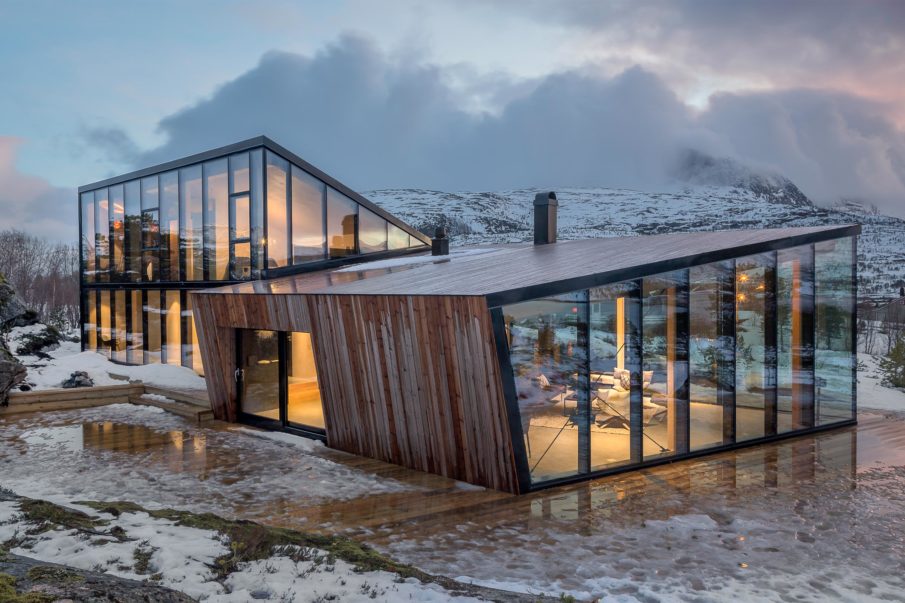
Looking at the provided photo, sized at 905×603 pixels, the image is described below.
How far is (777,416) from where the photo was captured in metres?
8.32

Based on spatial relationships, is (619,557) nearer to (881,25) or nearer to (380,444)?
(380,444)

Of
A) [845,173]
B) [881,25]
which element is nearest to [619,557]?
[881,25]

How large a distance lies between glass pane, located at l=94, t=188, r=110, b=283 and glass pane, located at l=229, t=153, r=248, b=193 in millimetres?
5566

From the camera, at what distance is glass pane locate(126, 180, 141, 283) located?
15.5 m

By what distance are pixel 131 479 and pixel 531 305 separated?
16.3 ft

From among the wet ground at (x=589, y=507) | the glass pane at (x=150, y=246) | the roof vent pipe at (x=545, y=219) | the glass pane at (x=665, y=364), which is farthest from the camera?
the glass pane at (x=150, y=246)

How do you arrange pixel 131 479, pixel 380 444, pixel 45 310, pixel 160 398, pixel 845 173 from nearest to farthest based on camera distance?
pixel 131 479 < pixel 380 444 < pixel 160 398 < pixel 45 310 < pixel 845 173

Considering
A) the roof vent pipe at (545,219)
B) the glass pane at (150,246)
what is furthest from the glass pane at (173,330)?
the roof vent pipe at (545,219)

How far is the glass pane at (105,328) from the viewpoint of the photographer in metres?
16.3

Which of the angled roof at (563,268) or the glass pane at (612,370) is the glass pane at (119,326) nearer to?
the angled roof at (563,268)

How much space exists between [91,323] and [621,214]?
70.8 m

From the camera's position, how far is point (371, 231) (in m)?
14.7

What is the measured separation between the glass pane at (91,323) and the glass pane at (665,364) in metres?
15.6

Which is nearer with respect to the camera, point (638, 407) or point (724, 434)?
point (638, 407)
